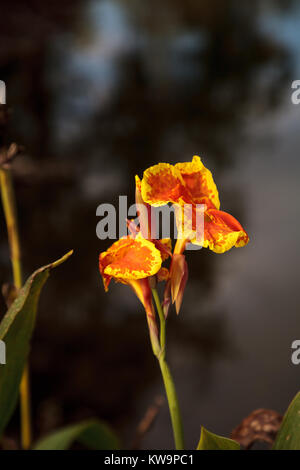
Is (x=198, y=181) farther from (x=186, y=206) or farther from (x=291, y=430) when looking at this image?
(x=291, y=430)

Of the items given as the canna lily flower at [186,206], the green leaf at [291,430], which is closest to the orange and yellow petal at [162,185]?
the canna lily flower at [186,206]

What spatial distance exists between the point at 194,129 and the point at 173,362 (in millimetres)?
466

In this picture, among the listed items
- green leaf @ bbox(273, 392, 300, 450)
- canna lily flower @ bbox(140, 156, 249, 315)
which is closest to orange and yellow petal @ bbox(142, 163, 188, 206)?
canna lily flower @ bbox(140, 156, 249, 315)

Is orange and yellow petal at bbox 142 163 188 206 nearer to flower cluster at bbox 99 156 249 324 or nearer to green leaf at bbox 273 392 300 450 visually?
flower cluster at bbox 99 156 249 324

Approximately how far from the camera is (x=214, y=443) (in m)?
0.20

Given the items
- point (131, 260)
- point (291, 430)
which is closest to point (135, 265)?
point (131, 260)

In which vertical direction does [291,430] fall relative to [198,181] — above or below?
below

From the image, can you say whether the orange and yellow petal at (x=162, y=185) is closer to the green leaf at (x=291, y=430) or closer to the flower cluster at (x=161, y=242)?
the flower cluster at (x=161, y=242)

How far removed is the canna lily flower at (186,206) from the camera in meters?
0.19

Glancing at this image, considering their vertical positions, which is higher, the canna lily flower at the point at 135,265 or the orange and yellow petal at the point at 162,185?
the orange and yellow petal at the point at 162,185

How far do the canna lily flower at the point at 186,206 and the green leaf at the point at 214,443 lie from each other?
5 cm

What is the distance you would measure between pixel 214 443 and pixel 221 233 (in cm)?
9

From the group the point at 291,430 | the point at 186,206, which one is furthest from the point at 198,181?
the point at 291,430

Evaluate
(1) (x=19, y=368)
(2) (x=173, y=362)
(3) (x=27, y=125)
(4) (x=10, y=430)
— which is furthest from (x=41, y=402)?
(3) (x=27, y=125)
